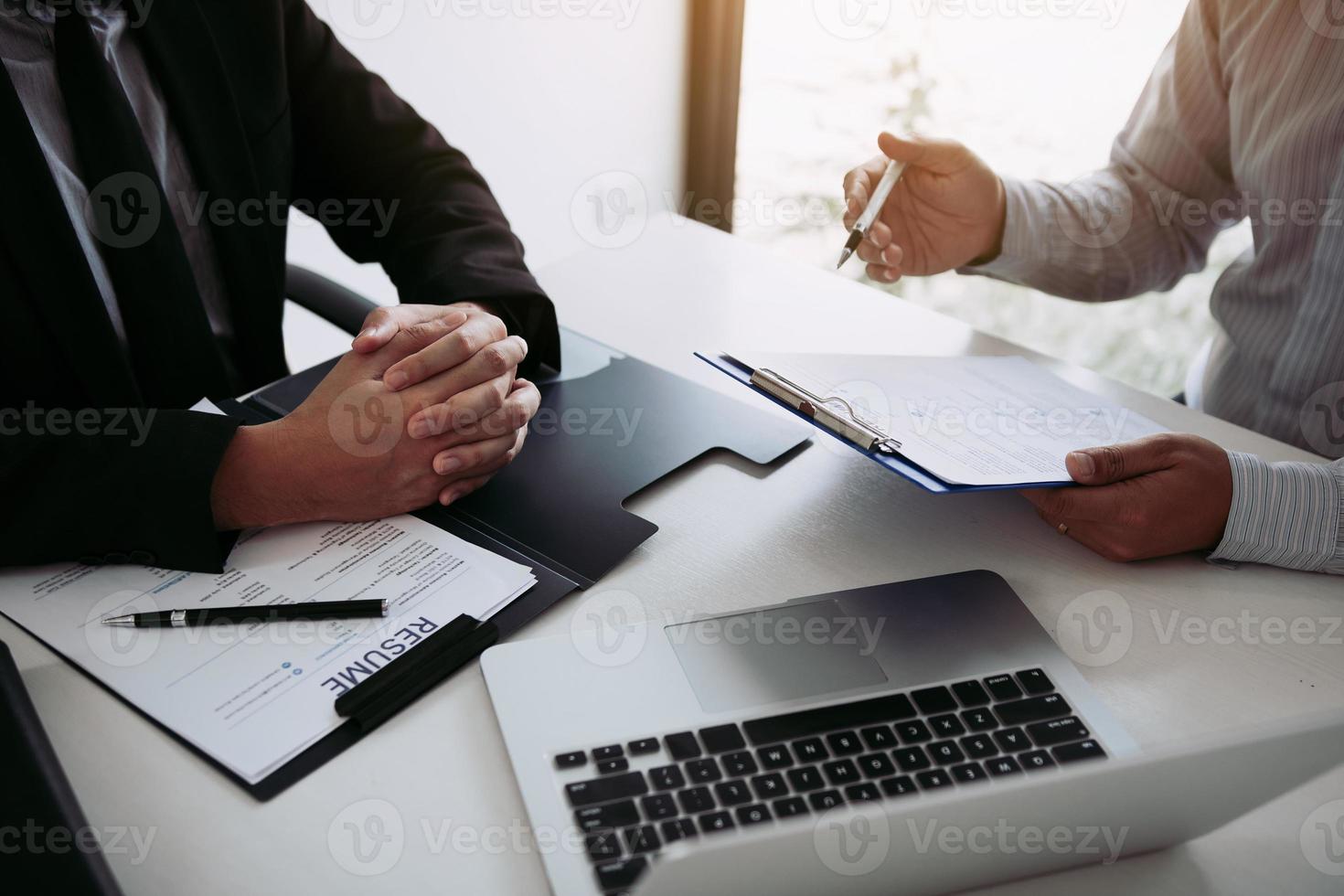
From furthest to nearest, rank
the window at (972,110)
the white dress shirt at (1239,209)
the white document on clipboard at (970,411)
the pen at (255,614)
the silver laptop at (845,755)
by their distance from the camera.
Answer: the window at (972,110), the white dress shirt at (1239,209), the white document on clipboard at (970,411), the pen at (255,614), the silver laptop at (845,755)

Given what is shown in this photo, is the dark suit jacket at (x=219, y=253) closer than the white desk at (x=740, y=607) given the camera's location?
No

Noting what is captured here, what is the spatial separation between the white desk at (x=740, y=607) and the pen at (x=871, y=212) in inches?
4.3

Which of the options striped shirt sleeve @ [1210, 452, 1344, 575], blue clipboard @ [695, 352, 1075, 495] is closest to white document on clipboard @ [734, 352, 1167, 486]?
blue clipboard @ [695, 352, 1075, 495]

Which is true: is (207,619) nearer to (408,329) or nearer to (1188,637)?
(408,329)

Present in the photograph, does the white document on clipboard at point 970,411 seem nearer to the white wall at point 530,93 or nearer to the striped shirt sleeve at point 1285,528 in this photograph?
the striped shirt sleeve at point 1285,528

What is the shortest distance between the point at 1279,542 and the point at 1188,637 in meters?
0.15

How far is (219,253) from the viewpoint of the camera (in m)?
1.15

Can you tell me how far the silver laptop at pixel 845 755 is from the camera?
0.45 metres

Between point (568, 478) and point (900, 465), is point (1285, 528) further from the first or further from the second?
point (568, 478)

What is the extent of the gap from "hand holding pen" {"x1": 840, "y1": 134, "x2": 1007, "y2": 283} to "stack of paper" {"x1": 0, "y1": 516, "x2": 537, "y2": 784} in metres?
0.68

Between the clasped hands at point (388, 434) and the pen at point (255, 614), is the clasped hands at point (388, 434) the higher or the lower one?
the higher one

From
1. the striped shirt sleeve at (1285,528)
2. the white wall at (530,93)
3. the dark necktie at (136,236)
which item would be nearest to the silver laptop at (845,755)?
the striped shirt sleeve at (1285,528)

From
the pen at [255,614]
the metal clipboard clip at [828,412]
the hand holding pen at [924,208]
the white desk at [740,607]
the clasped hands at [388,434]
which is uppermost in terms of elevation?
the hand holding pen at [924,208]

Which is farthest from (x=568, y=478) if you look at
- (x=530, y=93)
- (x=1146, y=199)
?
(x=530, y=93)
